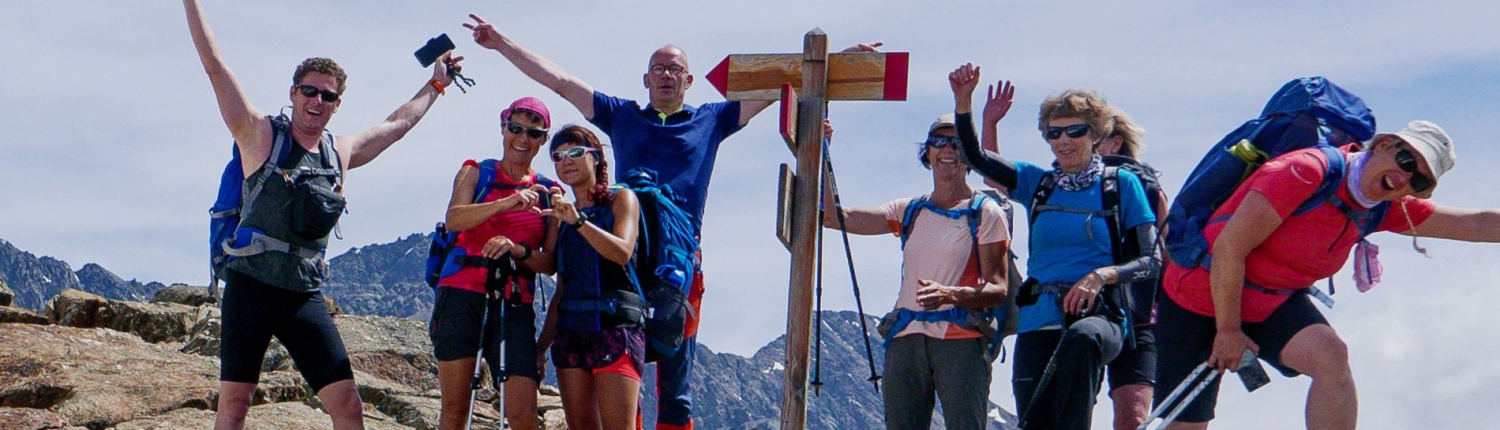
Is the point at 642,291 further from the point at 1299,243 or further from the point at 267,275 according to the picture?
the point at 1299,243

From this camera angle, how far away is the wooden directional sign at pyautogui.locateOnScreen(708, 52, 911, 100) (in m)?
9.06

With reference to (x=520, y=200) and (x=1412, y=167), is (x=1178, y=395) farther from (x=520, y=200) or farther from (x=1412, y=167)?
(x=520, y=200)

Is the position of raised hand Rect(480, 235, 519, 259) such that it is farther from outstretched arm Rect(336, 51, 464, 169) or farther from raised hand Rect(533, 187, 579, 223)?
outstretched arm Rect(336, 51, 464, 169)

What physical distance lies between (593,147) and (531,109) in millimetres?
531

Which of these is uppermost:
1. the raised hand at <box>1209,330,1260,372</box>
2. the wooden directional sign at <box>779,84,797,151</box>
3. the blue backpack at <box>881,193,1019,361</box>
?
the wooden directional sign at <box>779,84,797,151</box>

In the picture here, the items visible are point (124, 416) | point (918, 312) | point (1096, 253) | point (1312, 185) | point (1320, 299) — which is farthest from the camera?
point (124, 416)

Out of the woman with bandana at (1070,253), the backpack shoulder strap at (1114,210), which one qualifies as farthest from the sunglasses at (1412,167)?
the backpack shoulder strap at (1114,210)

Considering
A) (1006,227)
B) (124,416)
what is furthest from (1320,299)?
(124,416)

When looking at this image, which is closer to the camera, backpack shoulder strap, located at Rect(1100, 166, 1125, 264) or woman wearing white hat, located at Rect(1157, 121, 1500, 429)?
woman wearing white hat, located at Rect(1157, 121, 1500, 429)

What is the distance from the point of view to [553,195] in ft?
29.4

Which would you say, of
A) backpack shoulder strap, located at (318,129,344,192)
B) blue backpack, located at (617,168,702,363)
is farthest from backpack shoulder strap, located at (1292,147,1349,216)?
backpack shoulder strap, located at (318,129,344,192)

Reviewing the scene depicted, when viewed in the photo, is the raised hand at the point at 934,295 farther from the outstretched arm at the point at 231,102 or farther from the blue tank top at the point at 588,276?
the outstretched arm at the point at 231,102

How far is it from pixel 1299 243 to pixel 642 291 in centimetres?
391

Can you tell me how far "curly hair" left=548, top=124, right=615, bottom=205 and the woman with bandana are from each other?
2302mm
